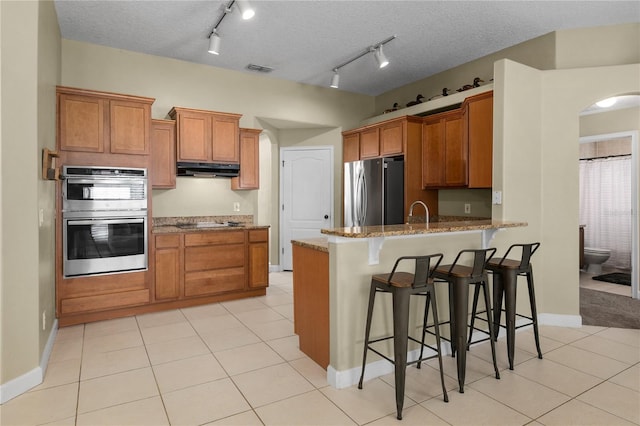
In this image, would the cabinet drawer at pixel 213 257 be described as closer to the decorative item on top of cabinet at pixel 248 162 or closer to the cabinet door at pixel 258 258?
the cabinet door at pixel 258 258

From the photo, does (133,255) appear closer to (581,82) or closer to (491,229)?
(491,229)

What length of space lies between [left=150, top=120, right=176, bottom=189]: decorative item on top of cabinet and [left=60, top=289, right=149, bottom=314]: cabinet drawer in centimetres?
129

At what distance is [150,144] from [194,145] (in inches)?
22.7

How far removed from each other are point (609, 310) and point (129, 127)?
5.79m

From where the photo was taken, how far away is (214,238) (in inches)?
176

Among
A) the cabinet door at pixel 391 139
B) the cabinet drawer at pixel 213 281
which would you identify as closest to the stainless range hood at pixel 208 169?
the cabinet drawer at pixel 213 281

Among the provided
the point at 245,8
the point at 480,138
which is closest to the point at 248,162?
the point at 245,8

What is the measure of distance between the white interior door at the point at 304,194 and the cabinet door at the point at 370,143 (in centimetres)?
70

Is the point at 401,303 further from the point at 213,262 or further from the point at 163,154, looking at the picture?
the point at 163,154

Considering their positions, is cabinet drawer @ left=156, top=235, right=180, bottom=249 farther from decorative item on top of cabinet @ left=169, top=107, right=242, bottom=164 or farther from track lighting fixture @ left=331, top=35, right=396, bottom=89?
track lighting fixture @ left=331, top=35, right=396, bottom=89

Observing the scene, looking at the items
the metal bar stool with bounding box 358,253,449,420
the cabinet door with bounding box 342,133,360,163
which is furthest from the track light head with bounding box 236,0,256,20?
the cabinet door with bounding box 342,133,360,163

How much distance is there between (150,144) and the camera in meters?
4.16

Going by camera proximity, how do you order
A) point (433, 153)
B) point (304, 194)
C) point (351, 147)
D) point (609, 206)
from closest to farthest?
point (433, 153) → point (351, 147) → point (304, 194) → point (609, 206)

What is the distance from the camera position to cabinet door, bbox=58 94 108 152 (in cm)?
369
